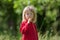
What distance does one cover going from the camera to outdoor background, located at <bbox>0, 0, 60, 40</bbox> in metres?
10.4

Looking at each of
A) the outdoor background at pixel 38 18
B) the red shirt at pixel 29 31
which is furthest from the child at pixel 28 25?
the outdoor background at pixel 38 18

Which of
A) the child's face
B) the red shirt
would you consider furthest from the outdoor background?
the child's face

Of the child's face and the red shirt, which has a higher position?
the child's face

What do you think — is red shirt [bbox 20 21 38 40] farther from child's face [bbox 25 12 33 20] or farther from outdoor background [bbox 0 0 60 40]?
outdoor background [bbox 0 0 60 40]

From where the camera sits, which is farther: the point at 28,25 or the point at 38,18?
the point at 38,18

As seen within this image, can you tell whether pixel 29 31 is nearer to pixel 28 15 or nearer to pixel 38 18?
pixel 28 15

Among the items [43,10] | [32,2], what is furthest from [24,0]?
[43,10]

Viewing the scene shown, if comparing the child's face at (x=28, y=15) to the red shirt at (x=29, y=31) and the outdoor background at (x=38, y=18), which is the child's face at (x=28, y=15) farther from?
the outdoor background at (x=38, y=18)

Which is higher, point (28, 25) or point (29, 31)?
point (28, 25)

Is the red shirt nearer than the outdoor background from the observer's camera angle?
Yes

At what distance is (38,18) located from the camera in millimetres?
14375

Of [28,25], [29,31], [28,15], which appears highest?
[28,15]

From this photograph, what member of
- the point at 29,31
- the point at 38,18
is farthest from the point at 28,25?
the point at 38,18

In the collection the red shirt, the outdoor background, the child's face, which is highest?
the child's face
